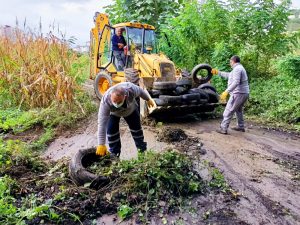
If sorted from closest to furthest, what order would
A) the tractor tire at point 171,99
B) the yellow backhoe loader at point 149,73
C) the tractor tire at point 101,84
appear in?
the tractor tire at point 171,99 < the yellow backhoe loader at point 149,73 < the tractor tire at point 101,84

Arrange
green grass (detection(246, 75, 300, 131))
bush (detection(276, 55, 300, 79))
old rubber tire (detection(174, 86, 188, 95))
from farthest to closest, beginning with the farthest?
bush (detection(276, 55, 300, 79)), green grass (detection(246, 75, 300, 131)), old rubber tire (detection(174, 86, 188, 95))

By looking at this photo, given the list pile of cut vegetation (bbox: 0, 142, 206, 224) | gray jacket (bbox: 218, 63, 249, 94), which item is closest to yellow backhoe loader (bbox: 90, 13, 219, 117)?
gray jacket (bbox: 218, 63, 249, 94)

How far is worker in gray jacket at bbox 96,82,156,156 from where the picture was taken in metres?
4.34

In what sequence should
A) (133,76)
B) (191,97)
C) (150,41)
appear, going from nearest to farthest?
(191,97) → (133,76) → (150,41)

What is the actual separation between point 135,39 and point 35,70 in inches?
119

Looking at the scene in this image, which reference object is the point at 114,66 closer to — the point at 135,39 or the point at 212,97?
the point at 135,39

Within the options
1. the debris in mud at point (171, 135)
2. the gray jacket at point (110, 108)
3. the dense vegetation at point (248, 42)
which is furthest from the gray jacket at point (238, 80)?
the gray jacket at point (110, 108)

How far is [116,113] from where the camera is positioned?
189 inches

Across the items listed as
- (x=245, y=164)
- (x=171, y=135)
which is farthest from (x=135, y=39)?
(x=245, y=164)

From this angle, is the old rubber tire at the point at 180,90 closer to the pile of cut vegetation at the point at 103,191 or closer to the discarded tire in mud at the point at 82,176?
the pile of cut vegetation at the point at 103,191

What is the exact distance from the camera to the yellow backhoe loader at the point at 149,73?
7.61m

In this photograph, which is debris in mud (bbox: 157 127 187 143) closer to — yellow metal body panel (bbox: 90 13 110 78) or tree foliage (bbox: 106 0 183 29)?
yellow metal body panel (bbox: 90 13 110 78)

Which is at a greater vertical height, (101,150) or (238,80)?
(238,80)

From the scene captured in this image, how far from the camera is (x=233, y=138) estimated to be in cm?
670
